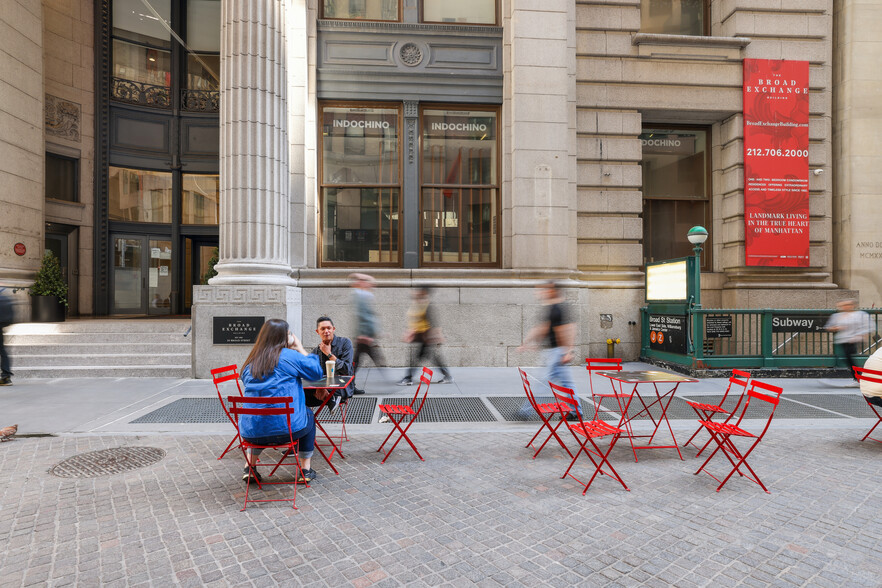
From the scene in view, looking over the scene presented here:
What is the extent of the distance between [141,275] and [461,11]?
13.4 metres

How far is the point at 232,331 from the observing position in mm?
9734

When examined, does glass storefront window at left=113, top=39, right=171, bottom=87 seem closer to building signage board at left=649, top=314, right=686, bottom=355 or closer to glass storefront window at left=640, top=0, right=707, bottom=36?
glass storefront window at left=640, top=0, right=707, bottom=36

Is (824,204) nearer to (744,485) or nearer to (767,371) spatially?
(767,371)

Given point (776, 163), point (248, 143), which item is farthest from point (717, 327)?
point (248, 143)

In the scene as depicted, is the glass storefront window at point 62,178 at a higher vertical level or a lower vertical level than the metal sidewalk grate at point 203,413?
higher

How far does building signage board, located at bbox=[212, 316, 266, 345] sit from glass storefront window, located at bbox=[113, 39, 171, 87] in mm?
11688

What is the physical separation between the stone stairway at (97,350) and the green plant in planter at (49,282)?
3.44ft

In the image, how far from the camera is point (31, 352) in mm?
10148

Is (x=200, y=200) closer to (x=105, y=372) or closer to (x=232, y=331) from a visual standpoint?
(x=105, y=372)

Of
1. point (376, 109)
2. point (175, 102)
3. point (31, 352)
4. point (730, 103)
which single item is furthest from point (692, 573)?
point (175, 102)

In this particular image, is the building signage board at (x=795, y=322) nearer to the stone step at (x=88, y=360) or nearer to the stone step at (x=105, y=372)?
the stone step at (x=105, y=372)

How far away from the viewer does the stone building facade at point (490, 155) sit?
10.4 metres

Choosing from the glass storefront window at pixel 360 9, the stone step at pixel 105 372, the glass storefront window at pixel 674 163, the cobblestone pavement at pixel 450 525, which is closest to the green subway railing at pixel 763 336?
the glass storefront window at pixel 674 163

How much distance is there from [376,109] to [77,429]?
9261 mm
